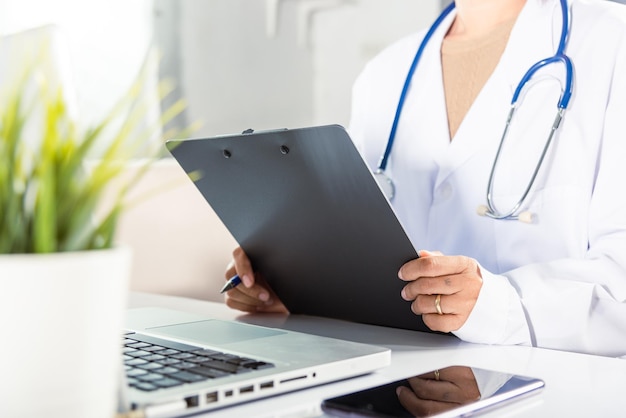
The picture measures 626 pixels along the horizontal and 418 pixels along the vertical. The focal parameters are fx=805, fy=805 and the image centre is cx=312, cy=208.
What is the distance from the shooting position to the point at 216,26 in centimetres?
287

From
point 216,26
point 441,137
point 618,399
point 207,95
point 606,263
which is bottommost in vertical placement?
point 618,399

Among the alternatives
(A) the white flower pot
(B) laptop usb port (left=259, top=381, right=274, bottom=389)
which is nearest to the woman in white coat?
(B) laptop usb port (left=259, top=381, right=274, bottom=389)

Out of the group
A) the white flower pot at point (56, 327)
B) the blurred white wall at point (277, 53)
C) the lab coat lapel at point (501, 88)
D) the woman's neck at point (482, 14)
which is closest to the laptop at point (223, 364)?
the white flower pot at point (56, 327)

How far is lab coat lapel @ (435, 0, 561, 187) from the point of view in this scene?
1.31 m

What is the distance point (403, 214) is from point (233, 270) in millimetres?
360

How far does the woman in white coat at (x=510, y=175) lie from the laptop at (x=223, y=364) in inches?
7.2

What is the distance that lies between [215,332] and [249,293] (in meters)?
0.32

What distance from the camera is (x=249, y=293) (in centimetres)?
122

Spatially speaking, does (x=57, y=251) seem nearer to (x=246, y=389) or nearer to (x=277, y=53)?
(x=246, y=389)

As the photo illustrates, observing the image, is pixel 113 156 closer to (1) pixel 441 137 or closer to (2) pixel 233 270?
(2) pixel 233 270

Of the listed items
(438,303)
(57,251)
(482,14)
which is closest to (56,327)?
(57,251)

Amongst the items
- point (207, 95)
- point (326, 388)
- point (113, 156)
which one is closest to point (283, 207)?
point (326, 388)

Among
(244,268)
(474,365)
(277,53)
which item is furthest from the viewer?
(277,53)

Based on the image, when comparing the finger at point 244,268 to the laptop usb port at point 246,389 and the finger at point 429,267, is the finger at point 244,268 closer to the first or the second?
the finger at point 429,267
